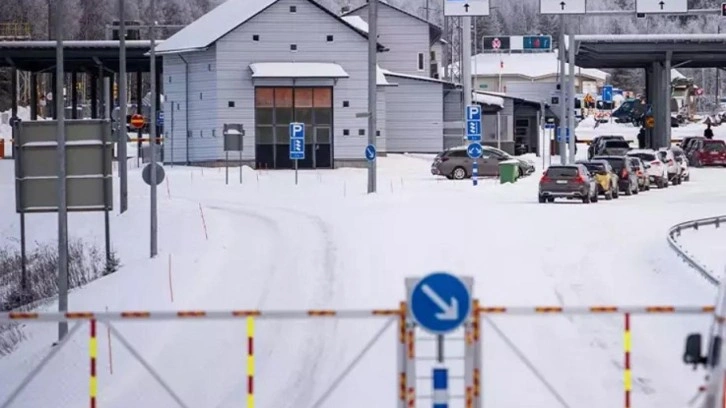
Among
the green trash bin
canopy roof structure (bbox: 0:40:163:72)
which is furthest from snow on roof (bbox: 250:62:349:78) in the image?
the green trash bin

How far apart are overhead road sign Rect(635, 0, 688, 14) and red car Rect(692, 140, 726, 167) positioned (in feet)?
102

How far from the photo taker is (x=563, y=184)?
160 feet

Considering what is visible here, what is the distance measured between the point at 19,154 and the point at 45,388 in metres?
8.99

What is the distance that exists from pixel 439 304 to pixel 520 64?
153 m

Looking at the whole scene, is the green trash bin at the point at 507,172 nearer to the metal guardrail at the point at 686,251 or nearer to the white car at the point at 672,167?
the white car at the point at 672,167

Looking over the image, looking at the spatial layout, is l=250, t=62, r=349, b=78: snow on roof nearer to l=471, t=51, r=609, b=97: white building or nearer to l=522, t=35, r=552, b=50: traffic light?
l=522, t=35, r=552, b=50: traffic light

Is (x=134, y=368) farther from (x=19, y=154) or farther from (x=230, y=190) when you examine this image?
(x=230, y=190)

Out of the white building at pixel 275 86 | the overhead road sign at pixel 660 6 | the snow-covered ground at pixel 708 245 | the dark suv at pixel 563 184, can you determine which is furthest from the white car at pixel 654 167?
the snow-covered ground at pixel 708 245

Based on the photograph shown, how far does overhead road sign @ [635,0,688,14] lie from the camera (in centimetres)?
5450

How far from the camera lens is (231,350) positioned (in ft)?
70.4

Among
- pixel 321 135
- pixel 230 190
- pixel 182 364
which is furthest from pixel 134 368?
pixel 321 135

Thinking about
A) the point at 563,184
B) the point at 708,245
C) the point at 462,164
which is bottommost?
the point at 708,245

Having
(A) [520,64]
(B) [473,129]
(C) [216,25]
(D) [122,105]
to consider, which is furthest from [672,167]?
(A) [520,64]

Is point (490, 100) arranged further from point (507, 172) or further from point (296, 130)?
point (296, 130)
